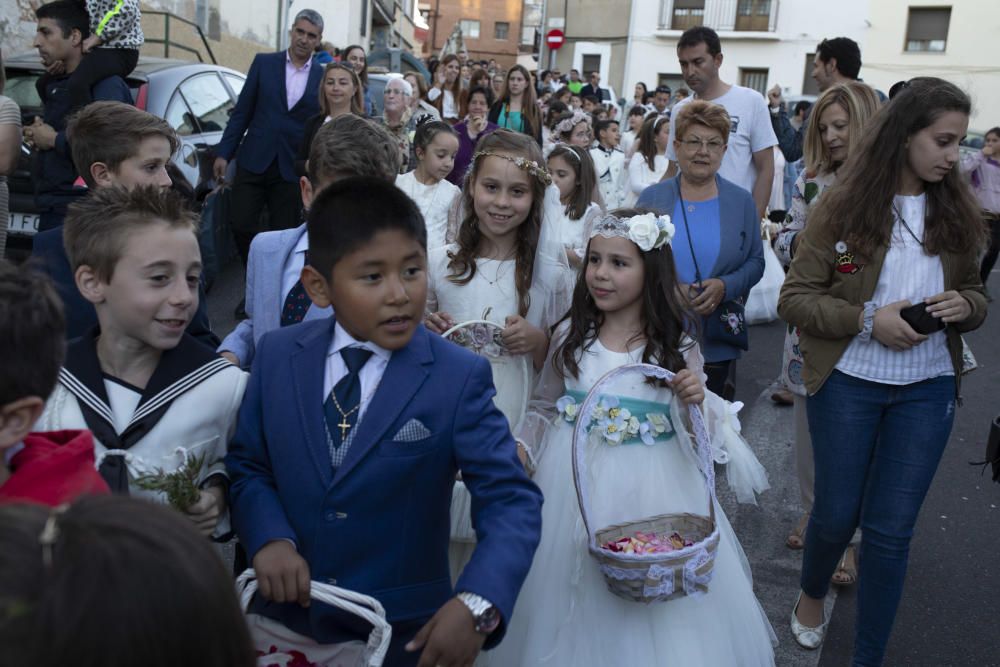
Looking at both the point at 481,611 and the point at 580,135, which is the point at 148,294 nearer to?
the point at 481,611

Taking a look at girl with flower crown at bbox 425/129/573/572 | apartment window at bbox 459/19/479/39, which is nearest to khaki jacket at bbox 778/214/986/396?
girl with flower crown at bbox 425/129/573/572

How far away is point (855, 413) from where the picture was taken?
3.31 metres

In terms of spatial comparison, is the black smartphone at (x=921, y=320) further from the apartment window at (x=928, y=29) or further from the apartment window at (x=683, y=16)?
the apartment window at (x=683, y=16)

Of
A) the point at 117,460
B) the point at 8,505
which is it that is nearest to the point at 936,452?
the point at 117,460

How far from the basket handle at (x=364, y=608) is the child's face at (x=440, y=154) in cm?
459

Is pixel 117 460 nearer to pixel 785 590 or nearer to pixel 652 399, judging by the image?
pixel 652 399

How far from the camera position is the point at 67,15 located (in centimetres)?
511

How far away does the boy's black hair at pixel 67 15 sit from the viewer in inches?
199

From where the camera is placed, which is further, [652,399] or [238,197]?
[238,197]

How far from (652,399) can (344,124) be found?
146 cm

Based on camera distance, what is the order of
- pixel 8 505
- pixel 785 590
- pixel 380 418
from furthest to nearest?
pixel 785 590 → pixel 380 418 → pixel 8 505

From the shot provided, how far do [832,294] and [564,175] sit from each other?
316 cm

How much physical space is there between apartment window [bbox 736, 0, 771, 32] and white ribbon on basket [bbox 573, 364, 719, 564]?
3777 cm

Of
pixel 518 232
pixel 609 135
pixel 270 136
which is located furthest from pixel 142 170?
pixel 609 135
